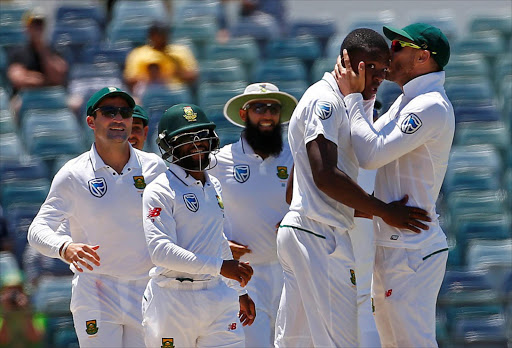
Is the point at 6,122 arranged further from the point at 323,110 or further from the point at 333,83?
the point at 323,110

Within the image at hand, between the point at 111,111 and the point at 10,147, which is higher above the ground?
the point at 111,111

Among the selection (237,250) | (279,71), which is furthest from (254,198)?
(279,71)

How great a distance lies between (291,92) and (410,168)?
561 centimetres

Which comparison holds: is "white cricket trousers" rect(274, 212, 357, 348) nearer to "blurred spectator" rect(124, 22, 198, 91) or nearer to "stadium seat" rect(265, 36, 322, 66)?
"blurred spectator" rect(124, 22, 198, 91)

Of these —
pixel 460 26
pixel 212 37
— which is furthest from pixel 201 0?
pixel 460 26

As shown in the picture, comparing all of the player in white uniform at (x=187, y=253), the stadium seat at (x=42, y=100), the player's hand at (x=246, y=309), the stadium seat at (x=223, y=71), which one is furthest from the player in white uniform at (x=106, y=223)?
the stadium seat at (x=223, y=71)

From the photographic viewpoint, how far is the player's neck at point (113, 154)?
20.1 ft

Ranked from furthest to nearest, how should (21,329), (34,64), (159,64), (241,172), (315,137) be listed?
1. (34,64)
2. (159,64)
3. (21,329)
4. (241,172)
5. (315,137)

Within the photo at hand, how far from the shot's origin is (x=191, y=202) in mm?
5457

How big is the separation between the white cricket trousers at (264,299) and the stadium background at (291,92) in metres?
1.60

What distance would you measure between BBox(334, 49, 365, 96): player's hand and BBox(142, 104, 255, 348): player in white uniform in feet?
2.49

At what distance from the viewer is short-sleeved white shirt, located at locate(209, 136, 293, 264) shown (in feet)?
23.6

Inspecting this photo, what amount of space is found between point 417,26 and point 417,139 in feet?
2.20

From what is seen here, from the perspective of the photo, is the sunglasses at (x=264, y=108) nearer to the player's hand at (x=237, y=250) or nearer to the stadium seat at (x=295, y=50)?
the player's hand at (x=237, y=250)
